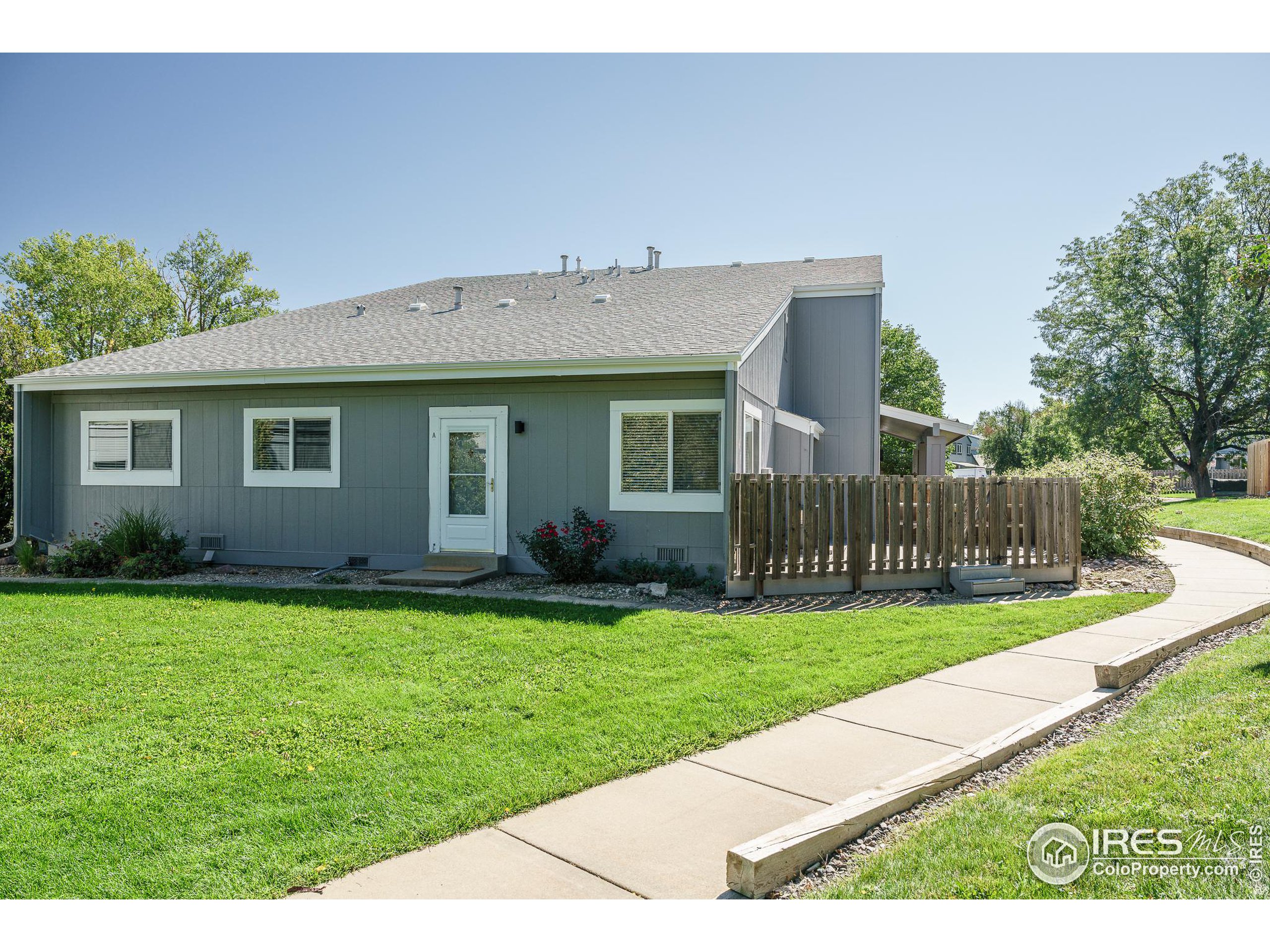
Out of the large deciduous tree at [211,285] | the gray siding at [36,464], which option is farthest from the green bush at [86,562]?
the large deciduous tree at [211,285]

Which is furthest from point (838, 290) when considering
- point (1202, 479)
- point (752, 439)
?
point (1202, 479)

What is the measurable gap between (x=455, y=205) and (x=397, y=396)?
7.34 meters

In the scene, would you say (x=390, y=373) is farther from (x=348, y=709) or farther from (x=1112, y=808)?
(x=1112, y=808)

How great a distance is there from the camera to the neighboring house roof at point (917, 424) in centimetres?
1522

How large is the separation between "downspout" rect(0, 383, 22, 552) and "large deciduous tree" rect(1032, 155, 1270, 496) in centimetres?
3282

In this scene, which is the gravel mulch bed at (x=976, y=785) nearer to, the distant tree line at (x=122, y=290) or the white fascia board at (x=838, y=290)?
the white fascia board at (x=838, y=290)

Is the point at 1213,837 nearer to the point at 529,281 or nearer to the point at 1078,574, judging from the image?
the point at 1078,574

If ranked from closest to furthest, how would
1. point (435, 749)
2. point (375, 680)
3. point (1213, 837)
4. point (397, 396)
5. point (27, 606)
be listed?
point (1213, 837), point (435, 749), point (375, 680), point (27, 606), point (397, 396)

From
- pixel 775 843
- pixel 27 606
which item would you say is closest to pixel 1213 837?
pixel 775 843

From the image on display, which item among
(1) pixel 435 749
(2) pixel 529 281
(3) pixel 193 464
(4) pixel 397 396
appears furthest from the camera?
(2) pixel 529 281

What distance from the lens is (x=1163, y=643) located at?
5.61 meters

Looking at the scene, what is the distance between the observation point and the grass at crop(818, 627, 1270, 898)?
2.58m

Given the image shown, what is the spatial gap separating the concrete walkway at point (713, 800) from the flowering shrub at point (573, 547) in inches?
195

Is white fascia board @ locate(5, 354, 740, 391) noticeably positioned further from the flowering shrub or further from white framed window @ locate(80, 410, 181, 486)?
the flowering shrub
